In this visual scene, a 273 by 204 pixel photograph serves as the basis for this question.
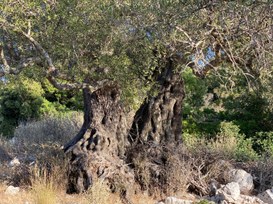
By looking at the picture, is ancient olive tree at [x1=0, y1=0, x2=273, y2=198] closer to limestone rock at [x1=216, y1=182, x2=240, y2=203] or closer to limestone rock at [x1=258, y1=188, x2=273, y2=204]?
limestone rock at [x1=216, y1=182, x2=240, y2=203]

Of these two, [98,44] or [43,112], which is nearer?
[98,44]

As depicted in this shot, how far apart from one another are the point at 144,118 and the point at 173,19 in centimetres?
348

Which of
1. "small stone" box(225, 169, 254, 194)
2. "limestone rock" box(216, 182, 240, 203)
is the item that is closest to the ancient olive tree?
"limestone rock" box(216, 182, 240, 203)

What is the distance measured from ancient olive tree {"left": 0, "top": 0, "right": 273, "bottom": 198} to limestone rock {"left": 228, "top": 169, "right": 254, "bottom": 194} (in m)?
1.31

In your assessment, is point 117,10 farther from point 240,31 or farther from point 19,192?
point 19,192

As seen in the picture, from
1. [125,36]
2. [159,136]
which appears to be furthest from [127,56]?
[159,136]

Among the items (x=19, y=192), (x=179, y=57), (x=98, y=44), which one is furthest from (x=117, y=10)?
(x=19, y=192)

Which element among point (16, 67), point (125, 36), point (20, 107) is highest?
point (125, 36)

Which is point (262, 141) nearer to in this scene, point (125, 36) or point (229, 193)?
point (229, 193)

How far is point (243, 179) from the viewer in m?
7.81

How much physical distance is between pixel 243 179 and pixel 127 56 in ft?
11.5

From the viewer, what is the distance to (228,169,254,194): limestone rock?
25.4 feet

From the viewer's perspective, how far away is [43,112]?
17359 millimetres

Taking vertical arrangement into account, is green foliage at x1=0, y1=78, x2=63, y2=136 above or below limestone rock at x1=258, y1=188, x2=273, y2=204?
above
